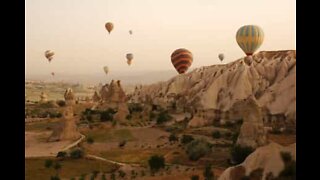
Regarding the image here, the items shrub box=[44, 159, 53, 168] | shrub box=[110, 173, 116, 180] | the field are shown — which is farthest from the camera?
shrub box=[44, 159, 53, 168]

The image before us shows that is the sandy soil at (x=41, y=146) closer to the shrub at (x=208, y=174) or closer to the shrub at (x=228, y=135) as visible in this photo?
the shrub at (x=208, y=174)

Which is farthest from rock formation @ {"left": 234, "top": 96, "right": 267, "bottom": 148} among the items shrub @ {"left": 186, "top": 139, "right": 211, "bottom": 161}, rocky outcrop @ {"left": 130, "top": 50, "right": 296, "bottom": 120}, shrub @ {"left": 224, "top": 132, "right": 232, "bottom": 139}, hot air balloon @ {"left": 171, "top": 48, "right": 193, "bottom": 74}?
hot air balloon @ {"left": 171, "top": 48, "right": 193, "bottom": 74}

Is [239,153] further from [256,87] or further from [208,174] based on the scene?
[256,87]

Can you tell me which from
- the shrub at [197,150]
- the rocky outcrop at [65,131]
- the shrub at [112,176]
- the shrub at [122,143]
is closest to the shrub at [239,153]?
the shrub at [197,150]

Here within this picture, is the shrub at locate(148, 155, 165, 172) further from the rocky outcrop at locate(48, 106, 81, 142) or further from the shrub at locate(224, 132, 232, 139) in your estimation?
the shrub at locate(224, 132, 232, 139)
